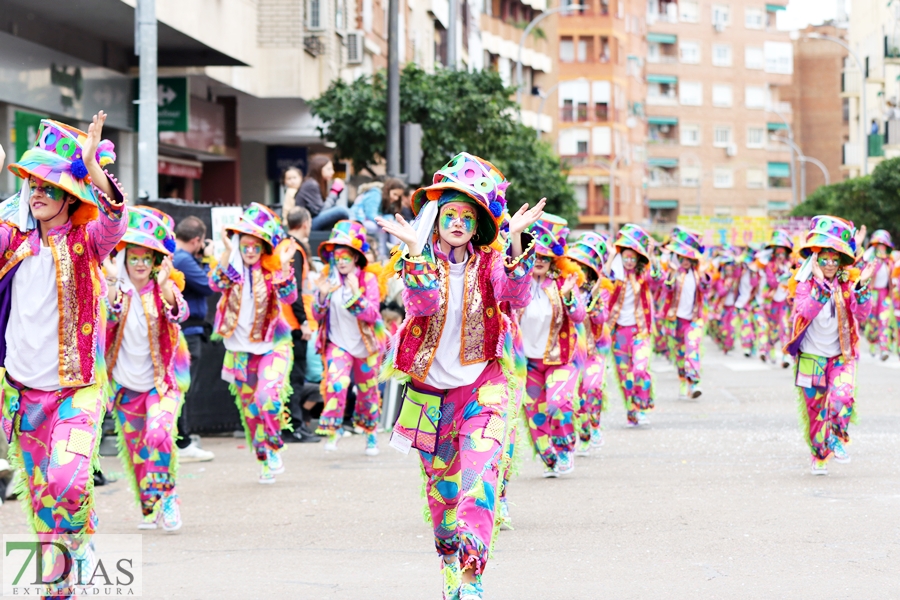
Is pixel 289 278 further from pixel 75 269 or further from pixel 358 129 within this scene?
pixel 358 129

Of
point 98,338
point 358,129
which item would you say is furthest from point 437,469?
point 358,129

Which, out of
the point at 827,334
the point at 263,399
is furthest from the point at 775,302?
the point at 263,399

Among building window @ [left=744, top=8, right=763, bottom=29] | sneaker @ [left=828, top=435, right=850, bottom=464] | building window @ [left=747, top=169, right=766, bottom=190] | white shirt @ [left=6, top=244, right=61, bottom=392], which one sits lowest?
sneaker @ [left=828, top=435, right=850, bottom=464]

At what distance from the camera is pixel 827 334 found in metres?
10.7

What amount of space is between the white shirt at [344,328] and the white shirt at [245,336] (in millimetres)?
1701

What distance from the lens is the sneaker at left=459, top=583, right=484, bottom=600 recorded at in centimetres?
595

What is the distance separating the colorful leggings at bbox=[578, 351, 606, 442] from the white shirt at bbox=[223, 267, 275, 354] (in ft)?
8.50

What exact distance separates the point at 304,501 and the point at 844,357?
3.89m

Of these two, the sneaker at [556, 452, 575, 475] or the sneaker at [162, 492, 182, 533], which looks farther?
the sneaker at [556, 452, 575, 475]

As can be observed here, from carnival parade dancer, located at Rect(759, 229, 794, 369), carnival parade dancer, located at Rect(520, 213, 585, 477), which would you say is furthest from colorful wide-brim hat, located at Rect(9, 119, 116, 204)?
carnival parade dancer, located at Rect(759, 229, 794, 369)

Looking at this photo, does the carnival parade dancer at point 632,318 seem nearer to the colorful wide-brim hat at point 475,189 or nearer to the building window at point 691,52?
the colorful wide-brim hat at point 475,189

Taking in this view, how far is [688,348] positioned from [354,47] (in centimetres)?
1512

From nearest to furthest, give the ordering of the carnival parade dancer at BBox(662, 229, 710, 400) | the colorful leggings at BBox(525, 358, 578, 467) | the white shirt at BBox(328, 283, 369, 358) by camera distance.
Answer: the colorful leggings at BBox(525, 358, 578, 467) < the white shirt at BBox(328, 283, 369, 358) < the carnival parade dancer at BBox(662, 229, 710, 400)

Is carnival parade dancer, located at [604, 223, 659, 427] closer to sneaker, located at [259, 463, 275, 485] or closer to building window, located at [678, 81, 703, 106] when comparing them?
sneaker, located at [259, 463, 275, 485]
